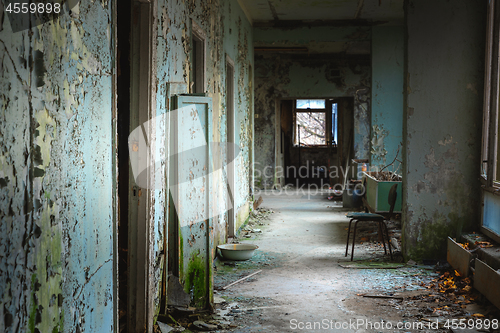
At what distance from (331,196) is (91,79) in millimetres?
9196

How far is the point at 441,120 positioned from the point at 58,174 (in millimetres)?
4297

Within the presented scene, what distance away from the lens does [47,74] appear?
164 centimetres

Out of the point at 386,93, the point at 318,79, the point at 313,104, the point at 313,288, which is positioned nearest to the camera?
the point at 313,288

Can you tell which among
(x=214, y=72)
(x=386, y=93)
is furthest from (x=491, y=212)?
(x=386, y=93)

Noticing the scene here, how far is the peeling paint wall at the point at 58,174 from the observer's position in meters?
1.43

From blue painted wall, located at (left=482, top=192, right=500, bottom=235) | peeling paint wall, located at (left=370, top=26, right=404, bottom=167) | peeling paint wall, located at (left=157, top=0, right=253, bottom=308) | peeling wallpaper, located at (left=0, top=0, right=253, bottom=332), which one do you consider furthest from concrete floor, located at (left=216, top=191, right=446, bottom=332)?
peeling paint wall, located at (left=370, top=26, right=404, bottom=167)

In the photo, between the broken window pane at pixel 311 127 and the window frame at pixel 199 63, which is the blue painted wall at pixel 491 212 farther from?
the broken window pane at pixel 311 127

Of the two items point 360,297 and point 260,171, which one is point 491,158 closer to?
point 360,297

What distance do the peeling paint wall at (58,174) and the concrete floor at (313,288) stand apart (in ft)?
4.98

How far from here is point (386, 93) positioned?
9.11 metres

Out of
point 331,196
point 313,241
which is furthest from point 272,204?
point 313,241

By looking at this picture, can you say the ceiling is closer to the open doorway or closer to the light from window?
the open doorway

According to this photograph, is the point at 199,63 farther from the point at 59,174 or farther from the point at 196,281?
the point at 59,174

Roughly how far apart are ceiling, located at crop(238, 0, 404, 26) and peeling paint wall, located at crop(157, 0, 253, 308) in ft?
1.09
